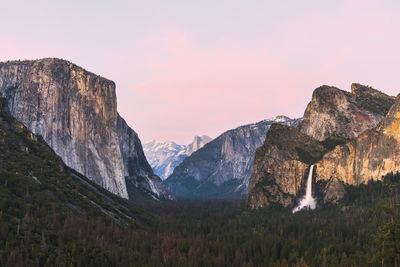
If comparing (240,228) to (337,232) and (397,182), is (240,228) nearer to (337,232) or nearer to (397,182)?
(337,232)

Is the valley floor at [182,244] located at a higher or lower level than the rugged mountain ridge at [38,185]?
lower

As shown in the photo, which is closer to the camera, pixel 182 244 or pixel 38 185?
pixel 182 244

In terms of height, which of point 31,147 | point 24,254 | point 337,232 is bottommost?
point 24,254

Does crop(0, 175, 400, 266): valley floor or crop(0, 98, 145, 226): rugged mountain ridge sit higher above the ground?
crop(0, 98, 145, 226): rugged mountain ridge

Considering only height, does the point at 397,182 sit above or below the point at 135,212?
above

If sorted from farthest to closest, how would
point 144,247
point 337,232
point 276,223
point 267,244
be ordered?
point 276,223 < point 337,232 < point 267,244 < point 144,247

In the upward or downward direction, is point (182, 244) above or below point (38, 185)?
below

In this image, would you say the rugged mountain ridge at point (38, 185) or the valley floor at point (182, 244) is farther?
the rugged mountain ridge at point (38, 185)

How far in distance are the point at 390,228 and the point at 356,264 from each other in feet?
225

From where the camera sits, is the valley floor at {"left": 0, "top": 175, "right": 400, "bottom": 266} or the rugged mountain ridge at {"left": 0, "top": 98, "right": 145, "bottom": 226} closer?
the valley floor at {"left": 0, "top": 175, "right": 400, "bottom": 266}

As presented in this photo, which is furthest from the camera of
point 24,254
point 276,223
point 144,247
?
point 276,223

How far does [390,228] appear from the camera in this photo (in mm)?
49750

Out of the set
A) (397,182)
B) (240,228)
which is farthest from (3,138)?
(397,182)

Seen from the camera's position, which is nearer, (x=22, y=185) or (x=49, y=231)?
(x=49, y=231)
